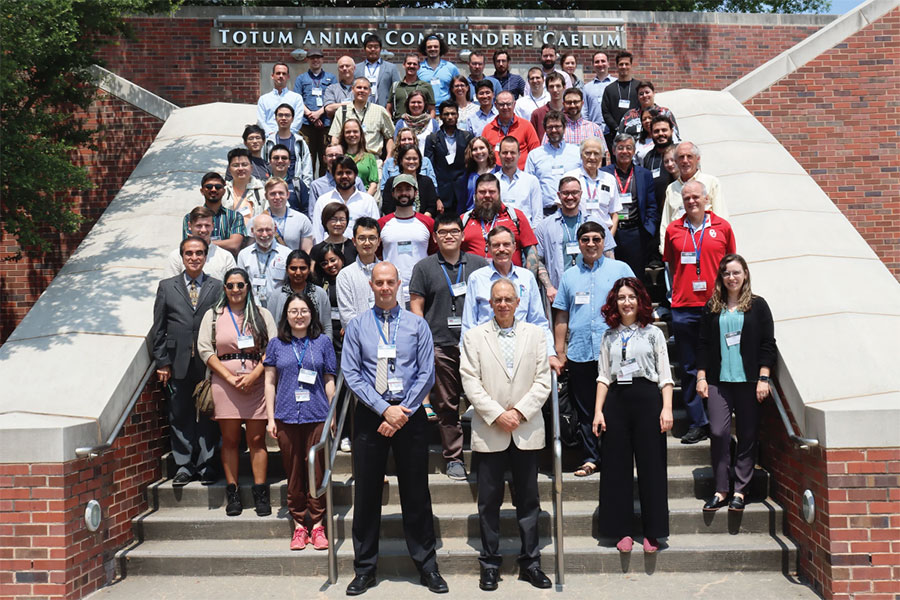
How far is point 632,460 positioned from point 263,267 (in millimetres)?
3285

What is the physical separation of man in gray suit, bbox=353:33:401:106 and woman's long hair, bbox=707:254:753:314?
18.8 ft

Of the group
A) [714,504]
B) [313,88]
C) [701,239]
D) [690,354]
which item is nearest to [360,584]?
[714,504]

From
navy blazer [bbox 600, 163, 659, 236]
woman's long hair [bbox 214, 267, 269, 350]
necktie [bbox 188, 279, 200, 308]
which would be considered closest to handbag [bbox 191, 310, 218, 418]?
woman's long hair [bbox 214, 267, 269, 350]

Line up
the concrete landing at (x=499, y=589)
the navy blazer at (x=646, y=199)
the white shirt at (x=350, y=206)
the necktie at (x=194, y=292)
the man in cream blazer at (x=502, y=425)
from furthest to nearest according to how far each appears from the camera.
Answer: the navy blazer at (x=646, y=199) < the white shirt at (x=350, y=206) < the necktie at (x=194, y=292) < the man in cream blazer at (x=502, y=425) < the concrete landing at (x=499, y=589)

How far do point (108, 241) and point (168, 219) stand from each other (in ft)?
2.06

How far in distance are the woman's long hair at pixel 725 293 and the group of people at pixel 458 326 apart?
0.02 meters

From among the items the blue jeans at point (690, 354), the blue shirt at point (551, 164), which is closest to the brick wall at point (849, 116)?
the blue shirt at point (551, 164)

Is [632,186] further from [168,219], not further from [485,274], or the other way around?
[168,219]

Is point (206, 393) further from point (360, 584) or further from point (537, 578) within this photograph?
point (537, 578)

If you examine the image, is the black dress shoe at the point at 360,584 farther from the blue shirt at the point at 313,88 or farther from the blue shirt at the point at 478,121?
the blue shirt at the point at 313,88

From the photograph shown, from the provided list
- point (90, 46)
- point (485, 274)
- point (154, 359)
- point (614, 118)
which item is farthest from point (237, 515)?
point (614, 118)

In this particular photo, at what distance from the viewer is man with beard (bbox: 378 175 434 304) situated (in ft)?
22.1

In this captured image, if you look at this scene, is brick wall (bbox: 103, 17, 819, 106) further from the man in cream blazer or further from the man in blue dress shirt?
the man in cream blazer

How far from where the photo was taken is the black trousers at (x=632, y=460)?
5473mm
